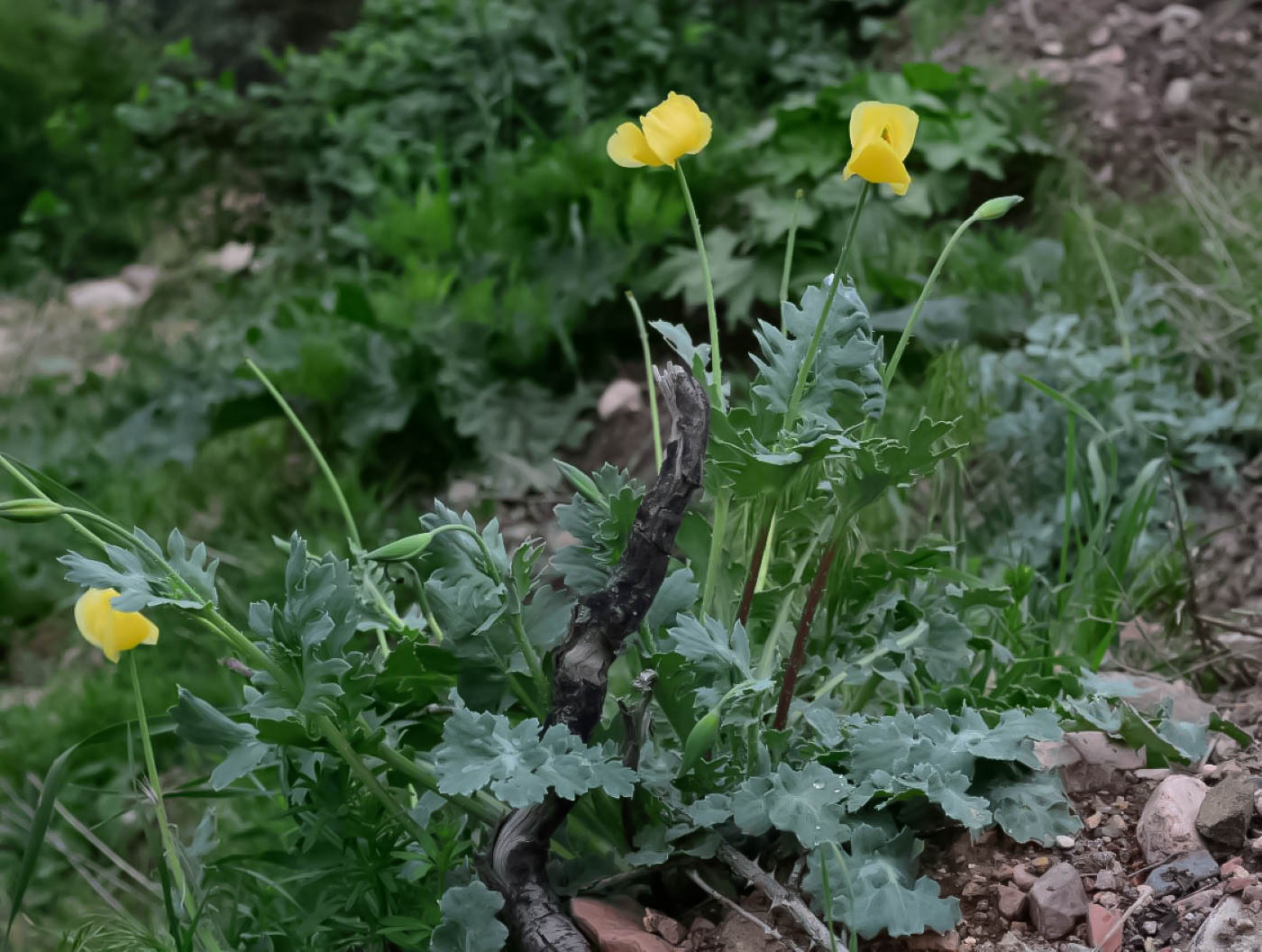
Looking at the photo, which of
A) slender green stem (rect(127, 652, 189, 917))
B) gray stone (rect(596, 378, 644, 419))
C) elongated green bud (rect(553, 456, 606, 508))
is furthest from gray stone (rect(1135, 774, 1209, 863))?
gray stone (rect(596, 378, 644, 419))

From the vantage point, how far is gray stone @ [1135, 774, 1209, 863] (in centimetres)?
122

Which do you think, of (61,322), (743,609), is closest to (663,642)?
(743,609)

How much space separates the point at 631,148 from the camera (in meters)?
1.31

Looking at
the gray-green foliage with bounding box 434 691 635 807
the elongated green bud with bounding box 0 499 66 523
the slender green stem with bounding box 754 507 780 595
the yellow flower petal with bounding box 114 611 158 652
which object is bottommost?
the slender green stem with bounding box 754 507 780 595

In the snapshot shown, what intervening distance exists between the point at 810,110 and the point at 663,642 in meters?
2.03

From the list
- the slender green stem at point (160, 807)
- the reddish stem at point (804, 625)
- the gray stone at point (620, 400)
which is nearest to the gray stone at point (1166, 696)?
the reddish stem at point (804, 625)

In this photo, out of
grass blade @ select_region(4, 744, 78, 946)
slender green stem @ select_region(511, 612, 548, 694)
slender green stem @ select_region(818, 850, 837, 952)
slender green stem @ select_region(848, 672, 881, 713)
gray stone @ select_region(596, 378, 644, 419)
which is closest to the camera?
slender green stem @ select_region(818, 850, 837, 952)

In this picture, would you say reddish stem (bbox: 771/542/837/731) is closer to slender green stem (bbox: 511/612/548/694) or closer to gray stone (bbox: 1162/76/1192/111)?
slender green stem (bbox: 511/612/548/694)

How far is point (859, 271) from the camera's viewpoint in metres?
2.80

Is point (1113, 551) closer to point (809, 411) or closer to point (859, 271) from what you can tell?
point (809, 411)

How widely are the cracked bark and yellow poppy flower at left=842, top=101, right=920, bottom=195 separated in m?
0.26

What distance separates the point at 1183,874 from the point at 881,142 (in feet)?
2.50

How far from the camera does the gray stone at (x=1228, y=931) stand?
3.57ft

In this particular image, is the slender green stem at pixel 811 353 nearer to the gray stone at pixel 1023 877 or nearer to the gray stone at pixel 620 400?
the gray stone at pixel 1023 877
